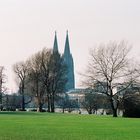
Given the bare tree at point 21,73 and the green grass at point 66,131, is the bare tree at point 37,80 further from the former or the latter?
the green grass at point 66,131

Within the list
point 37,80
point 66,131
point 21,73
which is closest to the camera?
point 66,131

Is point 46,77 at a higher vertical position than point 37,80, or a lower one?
higher

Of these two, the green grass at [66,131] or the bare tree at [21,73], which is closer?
the green grass at [66,131]

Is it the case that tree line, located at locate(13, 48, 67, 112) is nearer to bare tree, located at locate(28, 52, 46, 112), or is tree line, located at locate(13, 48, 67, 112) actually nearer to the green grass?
bare tree, located at locate(28, 52, 46, 112)

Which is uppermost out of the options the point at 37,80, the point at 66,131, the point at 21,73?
the point at 21,73

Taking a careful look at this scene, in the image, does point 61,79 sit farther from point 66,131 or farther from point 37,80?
point 66,131

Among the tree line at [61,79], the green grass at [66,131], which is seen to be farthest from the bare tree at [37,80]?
the green grass at [66,131]

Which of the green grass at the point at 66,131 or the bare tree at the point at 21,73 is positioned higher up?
the bare tree at the point at 21,73

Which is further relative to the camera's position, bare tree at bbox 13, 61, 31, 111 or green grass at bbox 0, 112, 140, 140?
bare tree at bbox 13, 61, 31, 111

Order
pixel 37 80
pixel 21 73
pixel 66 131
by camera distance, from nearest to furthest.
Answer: pixel 66 131 < pixel 37 80 < pixel 21 73

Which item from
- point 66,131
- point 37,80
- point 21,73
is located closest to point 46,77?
point 37,80

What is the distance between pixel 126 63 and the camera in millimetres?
80875

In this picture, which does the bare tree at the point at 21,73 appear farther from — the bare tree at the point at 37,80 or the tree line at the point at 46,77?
the bare tree at the point at 37,80

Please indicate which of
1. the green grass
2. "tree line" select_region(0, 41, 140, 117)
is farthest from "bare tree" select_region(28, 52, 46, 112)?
the green grass
